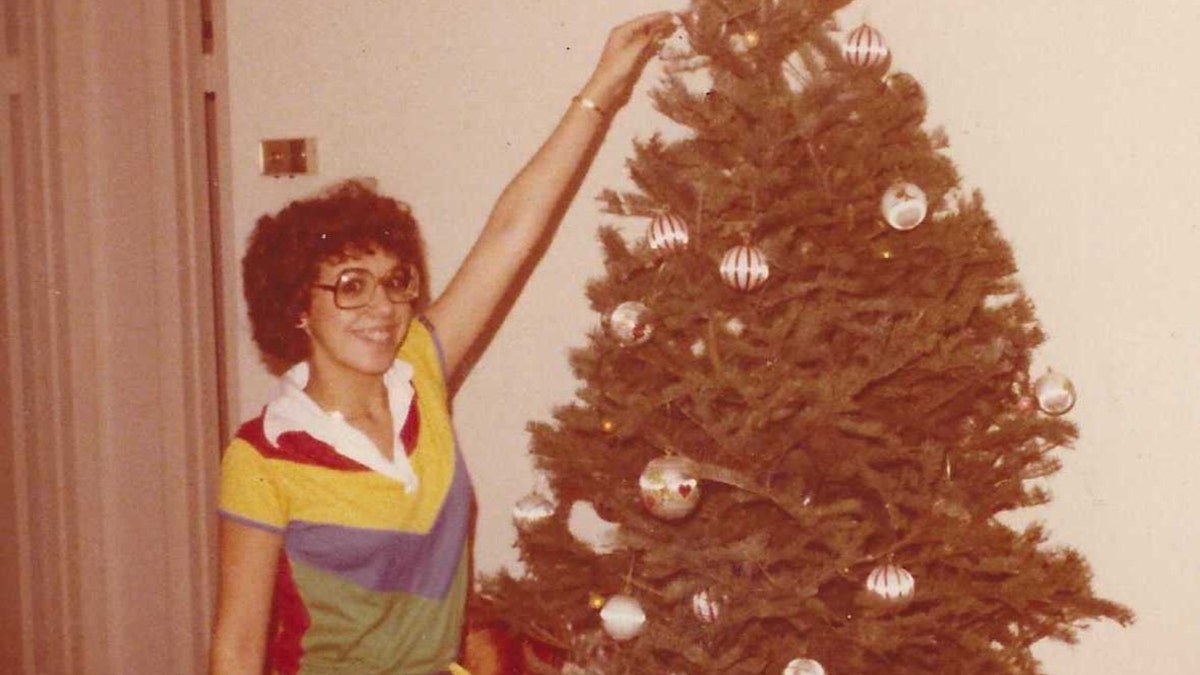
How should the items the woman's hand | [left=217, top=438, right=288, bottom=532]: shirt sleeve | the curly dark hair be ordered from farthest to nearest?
the woman's hand
the curly dark hair
[left=217, top=438, right=288, bottom=532]: shirt sleeve

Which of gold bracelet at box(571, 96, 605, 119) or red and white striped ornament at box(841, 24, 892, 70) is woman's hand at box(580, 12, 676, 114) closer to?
gold bracelet at box(571, 96, 605, 119)

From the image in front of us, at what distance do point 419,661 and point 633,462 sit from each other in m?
0.50

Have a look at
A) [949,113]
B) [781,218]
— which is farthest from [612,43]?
[949,113]

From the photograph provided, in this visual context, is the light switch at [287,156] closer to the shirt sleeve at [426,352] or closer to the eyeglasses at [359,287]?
the shirt sleeve at [426,352]

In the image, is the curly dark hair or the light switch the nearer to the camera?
the curly dark hair

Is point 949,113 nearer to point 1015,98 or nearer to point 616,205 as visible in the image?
point 1015,98

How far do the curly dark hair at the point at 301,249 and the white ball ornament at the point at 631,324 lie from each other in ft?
1.49

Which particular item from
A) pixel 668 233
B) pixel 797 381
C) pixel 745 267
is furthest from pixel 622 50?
pixel 797 381

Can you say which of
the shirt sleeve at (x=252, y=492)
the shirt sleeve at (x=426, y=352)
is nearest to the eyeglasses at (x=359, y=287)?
the shirt sleeve at (x=426, y=352)

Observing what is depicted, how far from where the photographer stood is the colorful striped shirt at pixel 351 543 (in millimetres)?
1943

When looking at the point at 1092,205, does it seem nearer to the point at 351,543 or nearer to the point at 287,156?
the point at 351,543

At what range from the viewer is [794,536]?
181cm

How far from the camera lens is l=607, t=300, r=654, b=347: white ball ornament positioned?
182cm

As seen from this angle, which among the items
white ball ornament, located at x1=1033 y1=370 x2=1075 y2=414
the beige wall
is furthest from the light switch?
white ball ornament, located at x1=1033 y1=370 x2=1075 y2=414
